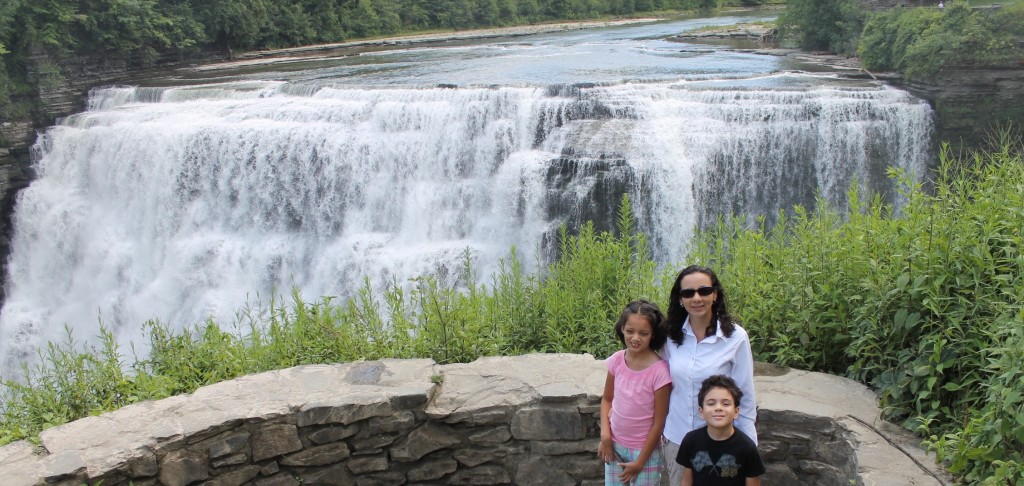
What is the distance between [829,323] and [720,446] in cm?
150

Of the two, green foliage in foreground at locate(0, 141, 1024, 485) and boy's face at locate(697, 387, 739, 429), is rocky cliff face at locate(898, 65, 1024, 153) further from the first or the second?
boy's face at locate(697, 387, 739, 429)

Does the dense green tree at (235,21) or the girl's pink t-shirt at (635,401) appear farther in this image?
the dense green tree at (235,21)

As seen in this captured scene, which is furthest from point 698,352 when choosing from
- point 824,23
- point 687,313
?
point 824,23

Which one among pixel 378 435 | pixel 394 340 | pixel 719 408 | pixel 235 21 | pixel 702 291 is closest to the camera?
pixel 719 408

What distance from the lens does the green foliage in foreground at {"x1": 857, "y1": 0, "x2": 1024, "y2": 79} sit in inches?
507

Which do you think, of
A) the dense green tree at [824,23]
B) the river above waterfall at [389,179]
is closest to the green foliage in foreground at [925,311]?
the river above waterfall at [389,179]

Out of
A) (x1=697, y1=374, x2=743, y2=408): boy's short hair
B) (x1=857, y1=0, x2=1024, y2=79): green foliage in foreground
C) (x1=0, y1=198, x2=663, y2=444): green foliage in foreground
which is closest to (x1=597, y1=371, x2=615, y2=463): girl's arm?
(x1=697, y1=374, x2=743, y2=408): boy's short hair

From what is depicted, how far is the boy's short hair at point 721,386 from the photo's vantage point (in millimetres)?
2793

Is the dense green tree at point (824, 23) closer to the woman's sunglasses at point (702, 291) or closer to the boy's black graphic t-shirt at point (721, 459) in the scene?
the woman's sunglasses at point (702, 291)

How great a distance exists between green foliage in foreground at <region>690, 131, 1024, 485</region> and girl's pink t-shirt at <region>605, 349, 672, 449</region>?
1133 mm

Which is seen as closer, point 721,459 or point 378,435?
point 721,459

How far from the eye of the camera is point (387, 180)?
12234 mm

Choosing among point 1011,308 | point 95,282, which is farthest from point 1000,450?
point 95,282

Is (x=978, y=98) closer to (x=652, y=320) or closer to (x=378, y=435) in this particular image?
(x=652, y=320)
